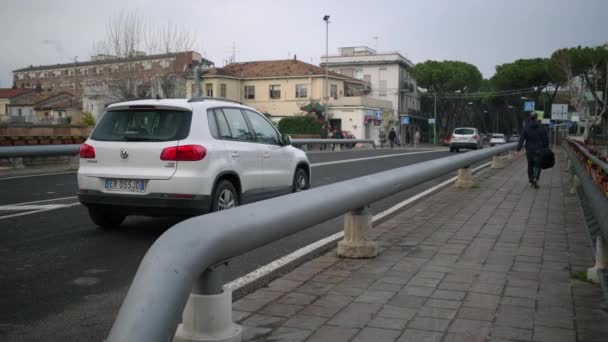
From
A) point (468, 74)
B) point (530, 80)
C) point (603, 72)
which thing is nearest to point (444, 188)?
point (603, 72)

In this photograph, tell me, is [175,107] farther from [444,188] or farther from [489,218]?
[444,188]

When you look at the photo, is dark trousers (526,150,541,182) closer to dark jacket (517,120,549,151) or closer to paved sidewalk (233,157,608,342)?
dark jacket (517,120,549,151)

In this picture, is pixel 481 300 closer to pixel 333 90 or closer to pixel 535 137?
pixel 535 137

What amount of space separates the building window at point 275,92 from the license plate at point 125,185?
58.9 metres

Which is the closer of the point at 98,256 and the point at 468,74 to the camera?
the point at 98,256

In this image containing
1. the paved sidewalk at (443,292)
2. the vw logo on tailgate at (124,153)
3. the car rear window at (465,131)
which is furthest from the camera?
the car rear window at (465,131)

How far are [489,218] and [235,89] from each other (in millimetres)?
58335

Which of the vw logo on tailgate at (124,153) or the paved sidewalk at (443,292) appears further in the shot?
the vw logo on tailgate at (124,153)

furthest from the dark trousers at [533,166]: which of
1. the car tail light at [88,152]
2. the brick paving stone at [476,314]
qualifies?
the brick paving stone at [476,314]

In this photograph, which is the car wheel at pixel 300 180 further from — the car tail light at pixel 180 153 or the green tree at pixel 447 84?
the green tree at pixel 447 84

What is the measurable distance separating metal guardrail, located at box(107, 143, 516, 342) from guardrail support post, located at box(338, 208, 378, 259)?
2.78ft

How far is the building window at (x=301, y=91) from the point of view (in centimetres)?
6556

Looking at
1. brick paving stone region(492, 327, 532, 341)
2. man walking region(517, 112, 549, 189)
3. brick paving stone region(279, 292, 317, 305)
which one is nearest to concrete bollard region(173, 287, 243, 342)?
brick paving stone region(279, 292, 317, 305)

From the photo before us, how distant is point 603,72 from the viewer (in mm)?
58656
